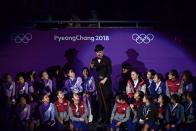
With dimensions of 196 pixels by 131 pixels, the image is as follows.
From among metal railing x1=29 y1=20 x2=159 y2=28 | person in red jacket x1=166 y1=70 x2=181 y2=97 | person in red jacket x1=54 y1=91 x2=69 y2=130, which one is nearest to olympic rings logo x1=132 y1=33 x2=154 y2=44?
metal railing x1=29 y1=20 x2=159 y2=28

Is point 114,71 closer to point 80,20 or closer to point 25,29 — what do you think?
point 80,20

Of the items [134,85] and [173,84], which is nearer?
[134,85]

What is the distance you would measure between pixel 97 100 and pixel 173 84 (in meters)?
2.29

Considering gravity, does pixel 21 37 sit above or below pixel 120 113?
above

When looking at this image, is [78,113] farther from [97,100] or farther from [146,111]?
[146,111]

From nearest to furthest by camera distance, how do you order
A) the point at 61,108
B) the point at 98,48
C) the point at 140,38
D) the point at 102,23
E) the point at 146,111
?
the point at 146,111
the point at 61,108
the point at 98,48
the point at 140,38
the point at 102,23

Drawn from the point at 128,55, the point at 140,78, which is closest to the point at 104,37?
the point at 128,55

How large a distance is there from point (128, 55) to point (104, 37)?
36.8 inches

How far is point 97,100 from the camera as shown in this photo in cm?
1418

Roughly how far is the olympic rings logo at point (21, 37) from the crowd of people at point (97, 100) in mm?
1063

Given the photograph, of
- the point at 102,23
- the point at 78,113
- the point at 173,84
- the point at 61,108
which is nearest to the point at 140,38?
the point at 102,23

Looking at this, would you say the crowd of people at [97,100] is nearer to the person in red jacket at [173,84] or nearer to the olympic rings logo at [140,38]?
the person in red jacket at [173,84]

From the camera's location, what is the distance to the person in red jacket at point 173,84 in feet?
46.5

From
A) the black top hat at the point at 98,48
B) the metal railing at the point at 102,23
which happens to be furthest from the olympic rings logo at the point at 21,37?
the black top hat at the point at 98,48
